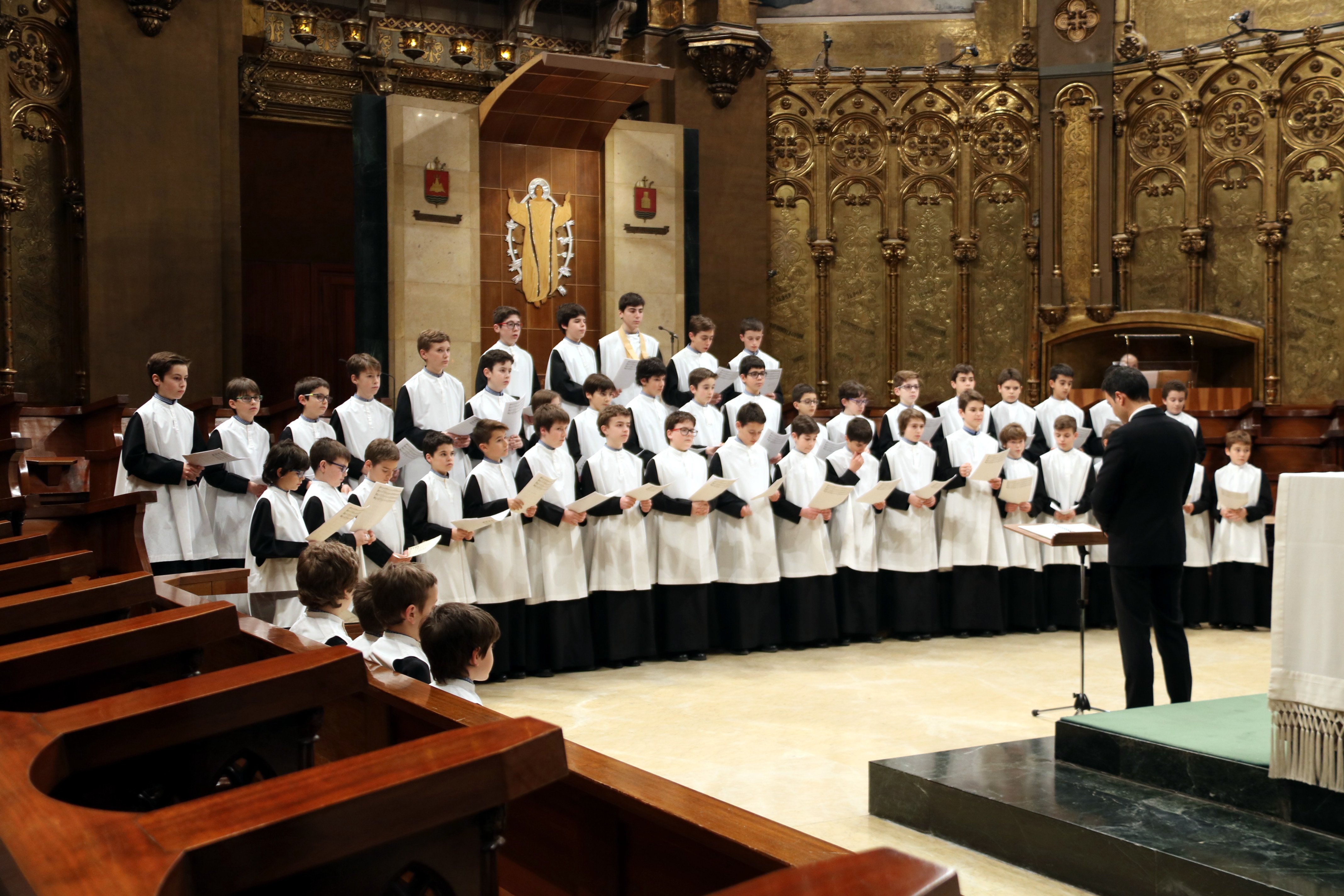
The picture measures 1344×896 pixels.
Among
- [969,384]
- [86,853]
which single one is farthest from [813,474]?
[86,853]

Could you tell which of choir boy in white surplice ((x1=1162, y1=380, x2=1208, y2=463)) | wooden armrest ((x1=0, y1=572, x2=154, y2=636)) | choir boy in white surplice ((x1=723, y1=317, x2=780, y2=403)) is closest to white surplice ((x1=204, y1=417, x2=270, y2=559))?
choir boy in white surplice ((x1=723, y1=317, x2=780, y2=403))

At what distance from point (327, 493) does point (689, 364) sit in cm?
409

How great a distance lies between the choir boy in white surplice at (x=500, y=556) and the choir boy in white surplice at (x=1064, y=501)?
4134 millimetres

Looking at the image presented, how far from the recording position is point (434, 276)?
1066 cm

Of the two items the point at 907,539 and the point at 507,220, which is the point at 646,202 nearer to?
the point at 507,220

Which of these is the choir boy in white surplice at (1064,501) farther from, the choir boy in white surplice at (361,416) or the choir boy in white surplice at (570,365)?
the choir boy in white surplice at (361,416)

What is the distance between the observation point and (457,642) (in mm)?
3211

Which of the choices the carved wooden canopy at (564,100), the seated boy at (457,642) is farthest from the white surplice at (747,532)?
the seated boy at (457,642)

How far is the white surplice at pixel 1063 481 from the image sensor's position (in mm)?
9250

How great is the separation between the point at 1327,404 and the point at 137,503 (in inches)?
419

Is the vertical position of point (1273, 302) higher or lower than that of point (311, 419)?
higher

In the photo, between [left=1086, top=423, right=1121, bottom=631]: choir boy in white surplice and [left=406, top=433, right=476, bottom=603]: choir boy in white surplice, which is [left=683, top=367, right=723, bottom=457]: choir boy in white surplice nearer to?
[left=406, top=433, right=476, bottom=603]: choir boy in white surplice

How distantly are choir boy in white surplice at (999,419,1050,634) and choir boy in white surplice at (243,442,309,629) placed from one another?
5.16m

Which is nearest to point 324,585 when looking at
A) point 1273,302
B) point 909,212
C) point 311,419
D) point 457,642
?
point 457,642
